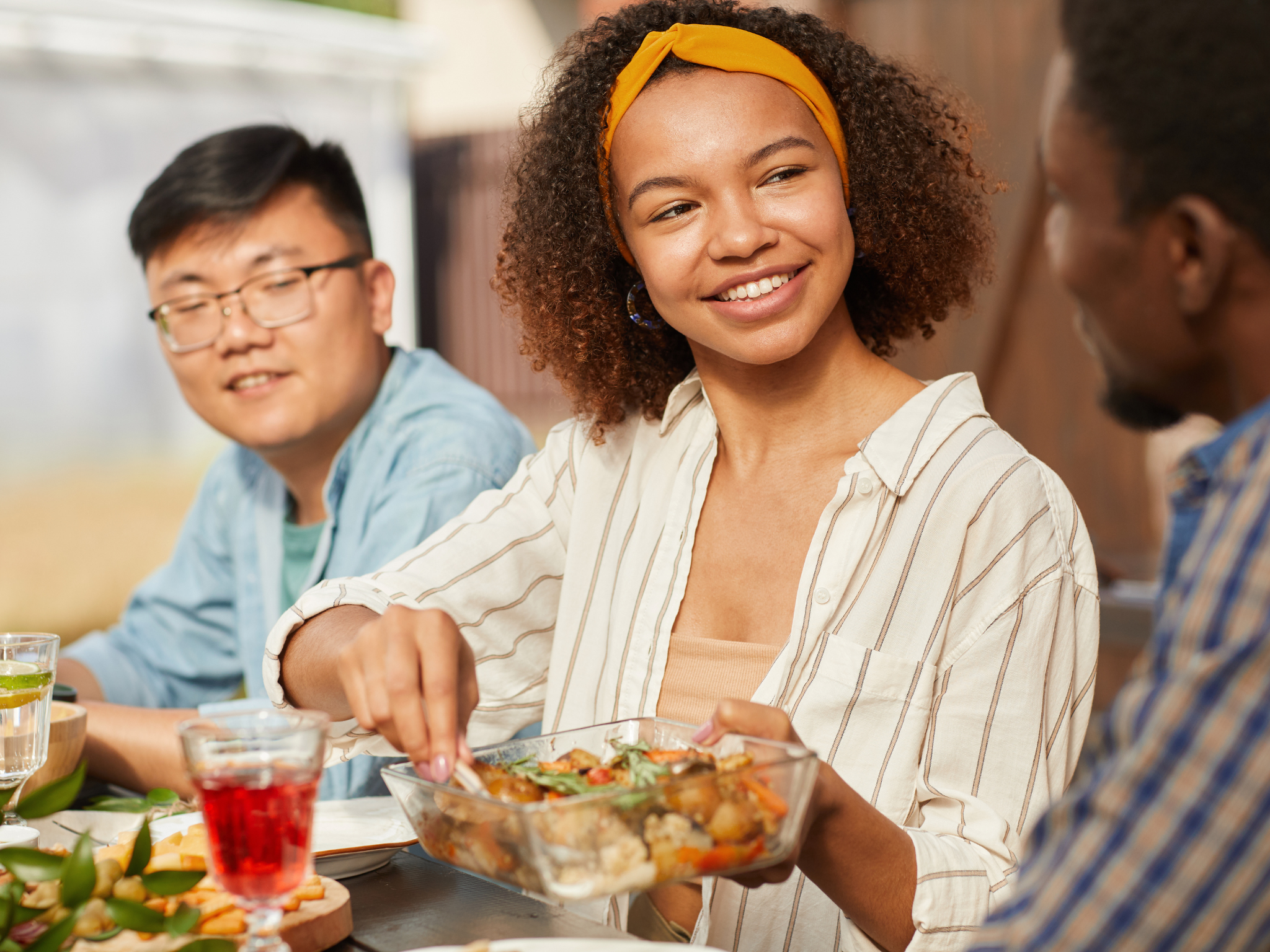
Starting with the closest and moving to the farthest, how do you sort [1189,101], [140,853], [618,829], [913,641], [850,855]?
[1189,101]
[618,829]
[140,853]
[850,855]
[913,641]

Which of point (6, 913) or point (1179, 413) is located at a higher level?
point (1179, 413)

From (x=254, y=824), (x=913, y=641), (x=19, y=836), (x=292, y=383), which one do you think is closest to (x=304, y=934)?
(x=254, y=824)

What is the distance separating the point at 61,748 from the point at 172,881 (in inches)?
28.5

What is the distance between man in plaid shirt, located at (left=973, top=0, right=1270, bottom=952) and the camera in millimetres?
660

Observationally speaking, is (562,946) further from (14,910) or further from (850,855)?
(14,910)

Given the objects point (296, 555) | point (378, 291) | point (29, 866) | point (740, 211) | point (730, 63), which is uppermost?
point (730, 63)

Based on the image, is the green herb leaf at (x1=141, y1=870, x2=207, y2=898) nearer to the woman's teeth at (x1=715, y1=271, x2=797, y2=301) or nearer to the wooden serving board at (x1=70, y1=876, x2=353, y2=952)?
the wooden serving board at (x1=70, y1=876, x2=353, y2=952)

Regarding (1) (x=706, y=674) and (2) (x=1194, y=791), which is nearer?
(2) (x=1194, y=791)

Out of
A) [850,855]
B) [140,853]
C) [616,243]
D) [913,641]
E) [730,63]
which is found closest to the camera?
[140,853]

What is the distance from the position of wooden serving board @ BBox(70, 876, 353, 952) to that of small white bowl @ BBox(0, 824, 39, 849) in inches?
15.7

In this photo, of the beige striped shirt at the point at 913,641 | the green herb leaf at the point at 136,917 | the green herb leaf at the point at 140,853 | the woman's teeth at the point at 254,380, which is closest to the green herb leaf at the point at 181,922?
the green herb leaf at the point at 136,917

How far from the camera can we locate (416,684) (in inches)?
45.9

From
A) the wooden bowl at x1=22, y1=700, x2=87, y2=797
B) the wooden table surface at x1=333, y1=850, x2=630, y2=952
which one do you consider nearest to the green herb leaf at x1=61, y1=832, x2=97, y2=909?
the wooden table surface at x1=333, y1=850, x2=630, y2=952

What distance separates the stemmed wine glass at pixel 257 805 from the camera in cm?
94
